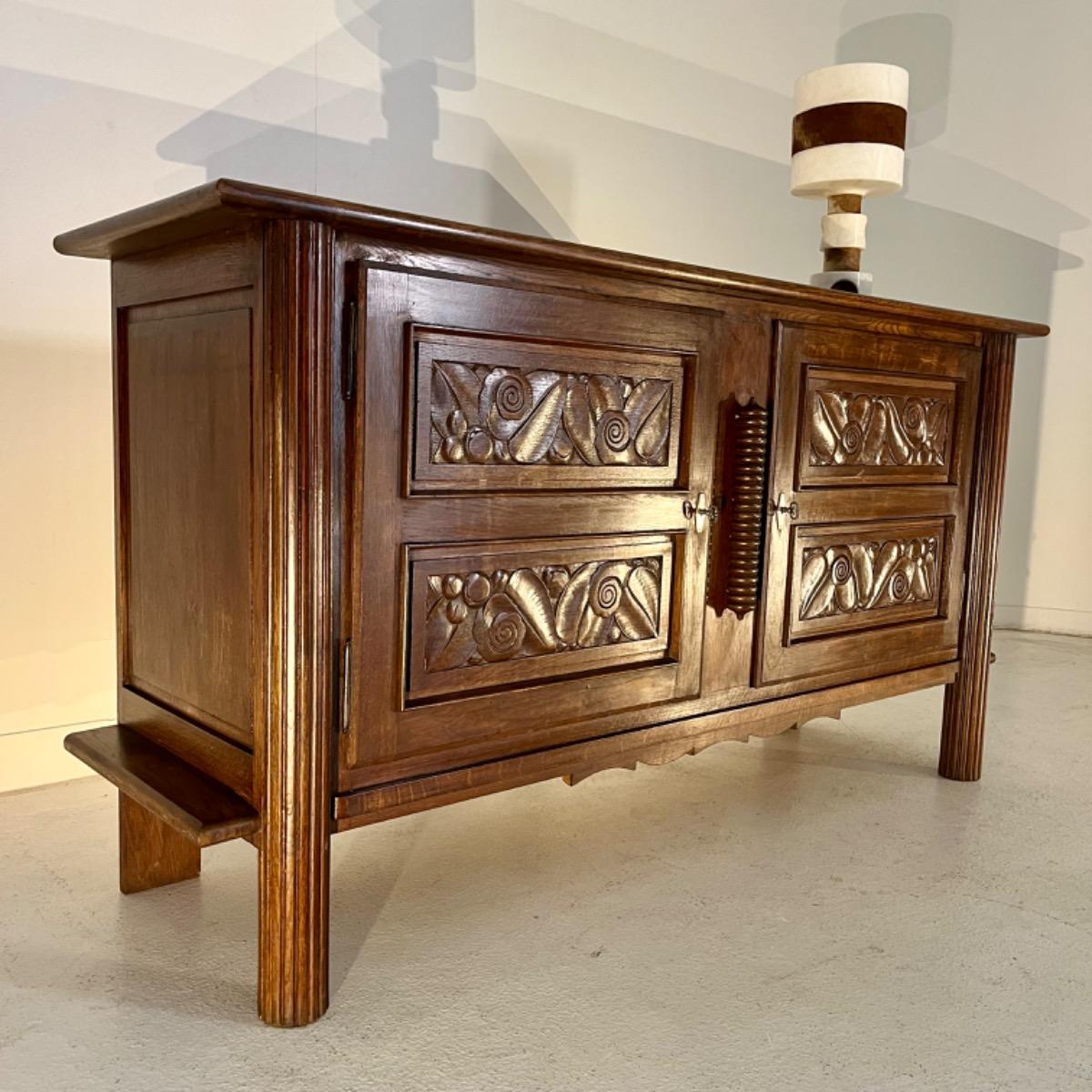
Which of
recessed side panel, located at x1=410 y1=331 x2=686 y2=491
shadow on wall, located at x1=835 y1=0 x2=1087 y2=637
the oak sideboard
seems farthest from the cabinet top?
shadow on wall, located at x1=835 y1=0 x2=1087 y2=637

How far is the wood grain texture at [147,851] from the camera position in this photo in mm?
1677

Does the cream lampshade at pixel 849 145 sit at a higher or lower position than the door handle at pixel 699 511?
higher

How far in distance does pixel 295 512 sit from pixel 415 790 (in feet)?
1.38

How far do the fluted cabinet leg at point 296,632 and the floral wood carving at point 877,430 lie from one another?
0.98 metres

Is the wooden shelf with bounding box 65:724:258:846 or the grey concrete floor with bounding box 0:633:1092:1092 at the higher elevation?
the wooden shelf with bounding box 65:724:258:846

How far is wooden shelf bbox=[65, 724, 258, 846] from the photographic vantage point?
4.37 ft

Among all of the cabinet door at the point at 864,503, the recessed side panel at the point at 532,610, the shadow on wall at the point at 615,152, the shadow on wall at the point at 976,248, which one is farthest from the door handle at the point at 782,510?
the shadow on wall at the point at 976,248

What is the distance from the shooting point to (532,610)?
155 cm

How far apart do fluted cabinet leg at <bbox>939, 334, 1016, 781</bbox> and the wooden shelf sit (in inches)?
62.9

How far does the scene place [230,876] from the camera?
5.82 feet

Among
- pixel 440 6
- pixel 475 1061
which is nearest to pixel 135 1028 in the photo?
pixel 475 1061

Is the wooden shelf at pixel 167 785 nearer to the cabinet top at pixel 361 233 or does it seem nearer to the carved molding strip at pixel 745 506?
the cabinet top at pixel 361 233

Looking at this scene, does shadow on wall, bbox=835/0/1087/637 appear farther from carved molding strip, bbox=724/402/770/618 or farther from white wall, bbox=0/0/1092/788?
carved molding strip, bbox=724/402/770/618

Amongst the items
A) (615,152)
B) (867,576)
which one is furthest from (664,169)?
(867,576)
